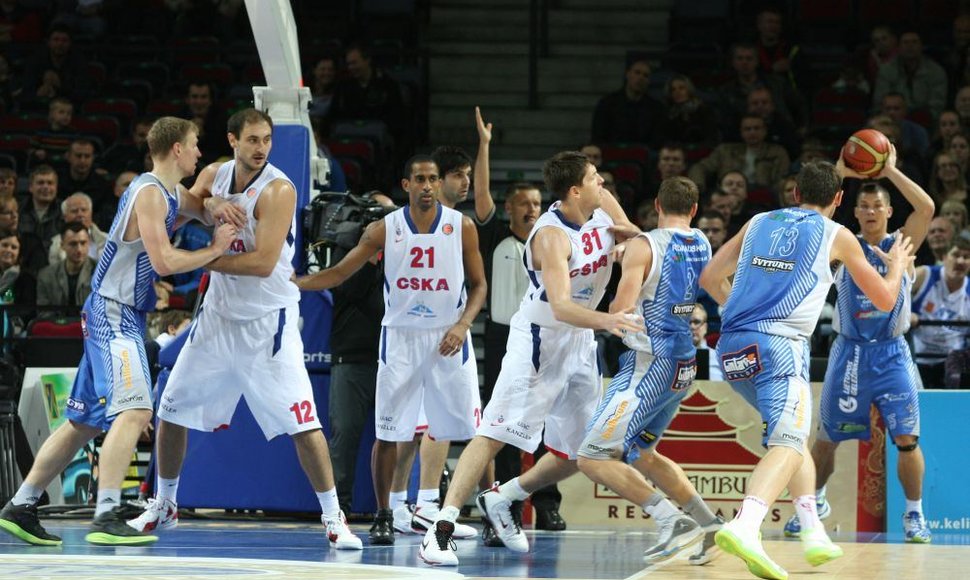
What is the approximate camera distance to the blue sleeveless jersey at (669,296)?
7.68 meters

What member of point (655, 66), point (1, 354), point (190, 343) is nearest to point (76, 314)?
point (1, 354)

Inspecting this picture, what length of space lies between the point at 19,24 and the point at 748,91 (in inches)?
356

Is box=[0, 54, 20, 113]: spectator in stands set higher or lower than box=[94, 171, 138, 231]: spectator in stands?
Result: higher

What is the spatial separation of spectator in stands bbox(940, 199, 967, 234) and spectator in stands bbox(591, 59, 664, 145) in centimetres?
350

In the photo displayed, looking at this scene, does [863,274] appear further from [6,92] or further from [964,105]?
[6,92]

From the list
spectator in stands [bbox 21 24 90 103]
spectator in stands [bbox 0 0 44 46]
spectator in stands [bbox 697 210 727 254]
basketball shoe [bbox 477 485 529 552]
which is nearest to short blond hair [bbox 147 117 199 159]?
basketball shoe [bbox 477 485 529 552]

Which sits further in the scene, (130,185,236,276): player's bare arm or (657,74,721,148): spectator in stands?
(657,74,721,148): spectator in stands

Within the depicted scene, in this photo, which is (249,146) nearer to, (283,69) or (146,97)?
(283,69)

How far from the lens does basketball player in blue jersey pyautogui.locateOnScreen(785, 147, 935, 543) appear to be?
9.40m

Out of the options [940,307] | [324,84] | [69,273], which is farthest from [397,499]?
[324,84]

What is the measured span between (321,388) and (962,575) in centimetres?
459

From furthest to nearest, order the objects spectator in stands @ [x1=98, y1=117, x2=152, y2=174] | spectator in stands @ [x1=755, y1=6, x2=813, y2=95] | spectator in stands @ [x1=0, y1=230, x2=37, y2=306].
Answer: spectator in stands @ [x1=755, y1=6, x2=813, y2=95]
spectator in stands @ [x1=98, y1=117, x2=152, y2=174]
spectator in stands @ [x1=0, y1=230, x2=37, y2=306]

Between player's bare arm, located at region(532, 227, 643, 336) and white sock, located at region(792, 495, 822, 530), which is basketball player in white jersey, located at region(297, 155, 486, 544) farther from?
white sock, located at region(792, 495, 822, 530)

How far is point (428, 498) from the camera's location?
29.4ft
